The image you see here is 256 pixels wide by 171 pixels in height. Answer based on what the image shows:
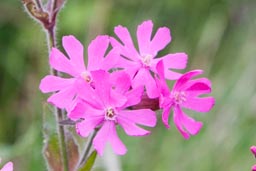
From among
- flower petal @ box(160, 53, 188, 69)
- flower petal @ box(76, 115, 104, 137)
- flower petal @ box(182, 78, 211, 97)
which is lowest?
flower petal @ box(76, 115, 104, 137)

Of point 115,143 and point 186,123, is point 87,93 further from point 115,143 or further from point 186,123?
point 186,123

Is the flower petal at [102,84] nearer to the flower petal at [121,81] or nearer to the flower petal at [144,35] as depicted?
the flower petal at [121,81]

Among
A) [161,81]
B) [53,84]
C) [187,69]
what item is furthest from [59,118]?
[187,69]

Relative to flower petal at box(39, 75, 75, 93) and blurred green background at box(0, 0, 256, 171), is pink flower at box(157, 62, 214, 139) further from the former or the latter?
blurred green background at box(0, 0, 256, 171)

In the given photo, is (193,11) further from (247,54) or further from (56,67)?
(56,67)

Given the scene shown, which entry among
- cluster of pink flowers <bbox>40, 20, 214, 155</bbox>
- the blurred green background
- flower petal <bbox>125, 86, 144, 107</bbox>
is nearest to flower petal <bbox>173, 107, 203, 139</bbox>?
cluster of pink flowers <bbox>40, 20, 214, 155</bbox>

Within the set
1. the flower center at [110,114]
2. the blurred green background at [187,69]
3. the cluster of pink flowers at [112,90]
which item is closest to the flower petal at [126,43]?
the cluster of pink flowers at [112,90]

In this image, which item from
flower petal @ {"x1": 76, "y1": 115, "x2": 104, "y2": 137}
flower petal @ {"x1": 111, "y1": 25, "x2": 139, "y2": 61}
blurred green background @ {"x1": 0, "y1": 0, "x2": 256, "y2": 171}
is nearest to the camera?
flower petal @ {"x1": 76, "y1": 115, "x2": 104, "y2": 137}
